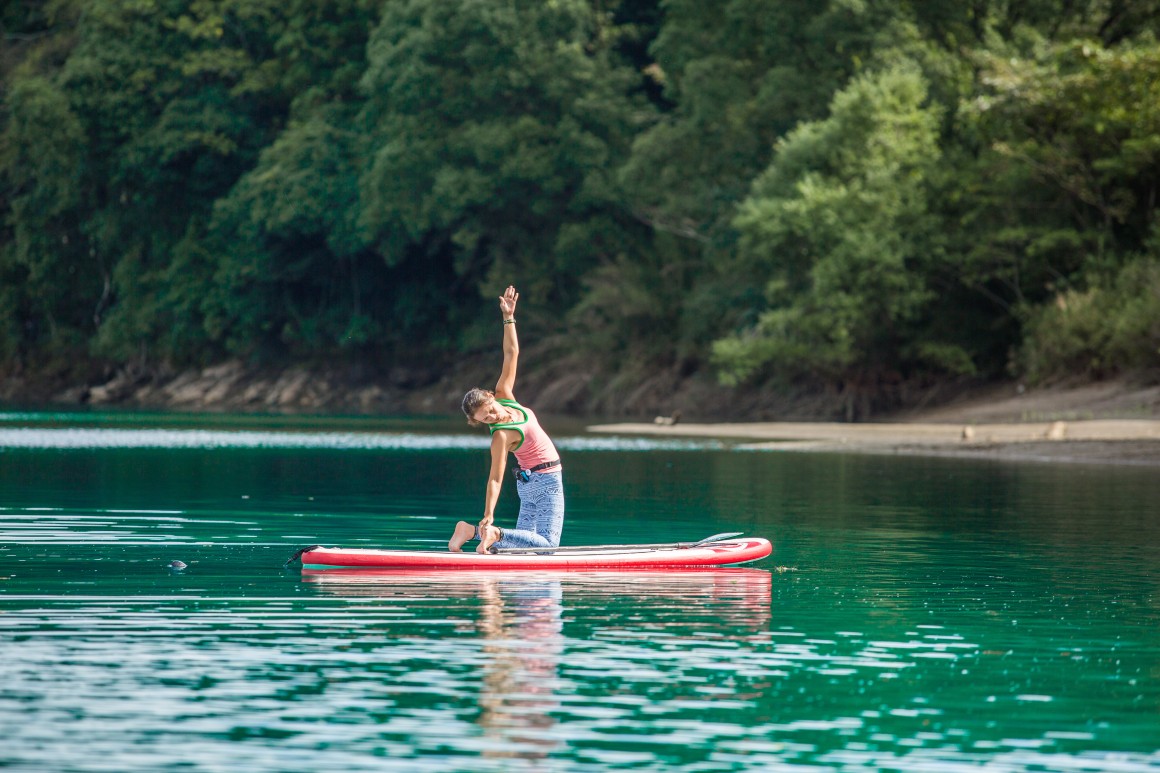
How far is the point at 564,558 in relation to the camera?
16922mm

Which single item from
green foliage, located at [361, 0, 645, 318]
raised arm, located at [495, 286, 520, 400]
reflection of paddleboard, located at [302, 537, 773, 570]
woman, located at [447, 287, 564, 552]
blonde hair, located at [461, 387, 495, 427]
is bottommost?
reflection of paddleboard, located at [302, 537, 773, 570]

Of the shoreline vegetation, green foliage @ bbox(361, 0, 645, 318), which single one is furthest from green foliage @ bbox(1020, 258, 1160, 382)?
green foliage @ bbox(361, 0, 645, 318)

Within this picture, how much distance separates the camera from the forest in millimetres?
54688

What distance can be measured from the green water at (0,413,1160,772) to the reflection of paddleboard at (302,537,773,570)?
0.14 metres

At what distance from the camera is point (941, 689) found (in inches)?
447

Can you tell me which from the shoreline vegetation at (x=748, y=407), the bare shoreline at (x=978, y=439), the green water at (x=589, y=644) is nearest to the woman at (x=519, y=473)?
the green water at (x=589, y=644)

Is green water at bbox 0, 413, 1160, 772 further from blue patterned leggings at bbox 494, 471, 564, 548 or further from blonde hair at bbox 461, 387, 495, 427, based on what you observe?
blonde hair at bbox 461, 387, 495, 427

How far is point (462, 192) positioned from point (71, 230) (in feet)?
91.7

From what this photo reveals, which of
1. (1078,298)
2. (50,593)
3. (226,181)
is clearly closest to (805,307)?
(1078,298)

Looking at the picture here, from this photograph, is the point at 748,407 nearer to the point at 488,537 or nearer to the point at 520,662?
the point at 488,537

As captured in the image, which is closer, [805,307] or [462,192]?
[805,307]

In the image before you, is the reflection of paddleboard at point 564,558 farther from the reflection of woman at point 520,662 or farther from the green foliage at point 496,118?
the green foliage at point 496,118

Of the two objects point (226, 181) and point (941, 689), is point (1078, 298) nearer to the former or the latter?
point (941, 689)

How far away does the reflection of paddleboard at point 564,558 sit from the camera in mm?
16750
